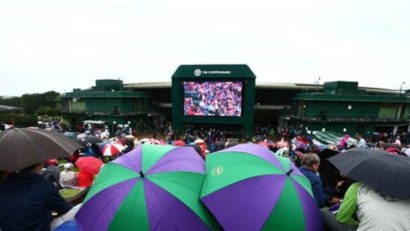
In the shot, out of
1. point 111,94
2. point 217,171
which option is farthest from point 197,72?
point 217,171

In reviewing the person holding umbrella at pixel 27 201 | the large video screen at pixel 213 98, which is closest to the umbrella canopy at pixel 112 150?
the person holding umbrella at pixel 27 201

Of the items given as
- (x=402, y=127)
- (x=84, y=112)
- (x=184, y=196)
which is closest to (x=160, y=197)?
(x=184, y=196)

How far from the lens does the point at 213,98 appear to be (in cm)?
2583

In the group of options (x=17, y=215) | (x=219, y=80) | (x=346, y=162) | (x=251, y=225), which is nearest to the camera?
(x=17, y=215)

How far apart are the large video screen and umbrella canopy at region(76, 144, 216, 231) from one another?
2315 cm

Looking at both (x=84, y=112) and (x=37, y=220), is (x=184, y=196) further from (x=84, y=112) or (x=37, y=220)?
(x=84, y=112)

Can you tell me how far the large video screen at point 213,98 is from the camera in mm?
25359

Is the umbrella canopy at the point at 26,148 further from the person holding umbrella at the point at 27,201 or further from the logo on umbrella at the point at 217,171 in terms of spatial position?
the logo on umbrella at the point at 217,171

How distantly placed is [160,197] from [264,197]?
3.53 ft

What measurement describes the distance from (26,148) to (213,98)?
23.8 m

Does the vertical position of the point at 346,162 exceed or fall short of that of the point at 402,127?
it exceeds it

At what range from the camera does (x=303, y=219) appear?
91.4 inches

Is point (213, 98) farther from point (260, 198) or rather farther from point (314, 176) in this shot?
point (260, 198)

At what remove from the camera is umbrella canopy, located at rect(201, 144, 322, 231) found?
2256mm
